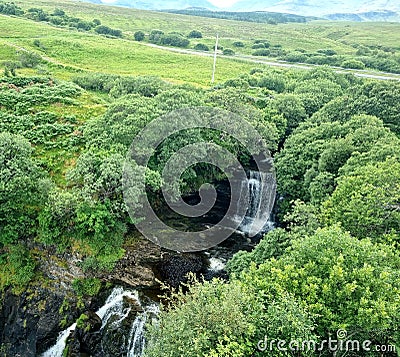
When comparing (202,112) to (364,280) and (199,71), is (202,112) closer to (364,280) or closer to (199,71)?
(364,280)

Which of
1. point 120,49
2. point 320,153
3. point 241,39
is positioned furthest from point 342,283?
point 241,39

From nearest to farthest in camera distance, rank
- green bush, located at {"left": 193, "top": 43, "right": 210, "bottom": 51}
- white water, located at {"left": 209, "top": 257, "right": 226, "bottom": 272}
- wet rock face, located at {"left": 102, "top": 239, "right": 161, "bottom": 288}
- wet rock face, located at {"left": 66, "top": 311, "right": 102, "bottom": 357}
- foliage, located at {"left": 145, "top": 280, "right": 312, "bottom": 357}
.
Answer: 1. foliage, located at {"left": 145, "top": 280, "right": 312, "bottom": 357}
2. wet rock face, located at {"left": 66, "top": 311, "right": 102, "bottom": 357}
3. wet rock face, located at {"left": 102, "top": 239, "right": 161, "bottom": 288}
4. white water, located at {"left": 209, "top": 257, "right": 226, "bottom": 272}
5. green bush, located at {"left": 193, "top": 43, "right": 210, "bottom": 51}

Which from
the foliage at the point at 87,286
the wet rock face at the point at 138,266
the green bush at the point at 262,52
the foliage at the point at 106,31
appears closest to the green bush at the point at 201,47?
the green bush at the point at 262,52

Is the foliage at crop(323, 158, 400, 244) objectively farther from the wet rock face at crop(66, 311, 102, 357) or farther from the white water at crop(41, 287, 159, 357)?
the wet rock face at crop(66, 311, 102, 357)

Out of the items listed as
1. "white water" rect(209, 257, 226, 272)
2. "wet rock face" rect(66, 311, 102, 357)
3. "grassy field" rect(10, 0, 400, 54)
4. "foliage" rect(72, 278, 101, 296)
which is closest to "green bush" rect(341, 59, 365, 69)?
"grassy field" rect(10, 0, 400, 54)

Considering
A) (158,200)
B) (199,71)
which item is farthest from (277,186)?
(199,71)

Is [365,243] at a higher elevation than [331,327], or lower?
higher
